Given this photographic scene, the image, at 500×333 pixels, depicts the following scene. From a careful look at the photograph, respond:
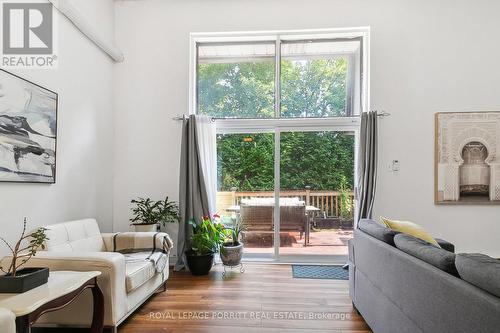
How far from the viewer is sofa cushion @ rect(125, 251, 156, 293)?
94.4 inches

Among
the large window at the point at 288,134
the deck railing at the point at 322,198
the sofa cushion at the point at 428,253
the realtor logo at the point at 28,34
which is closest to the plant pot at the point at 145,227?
the large window at the point at 288,134

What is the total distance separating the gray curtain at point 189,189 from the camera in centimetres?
397

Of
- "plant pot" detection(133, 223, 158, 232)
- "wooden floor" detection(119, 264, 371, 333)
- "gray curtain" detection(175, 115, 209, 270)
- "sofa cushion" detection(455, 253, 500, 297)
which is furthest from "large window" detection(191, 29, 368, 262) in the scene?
"sofa cushion" detection(455, 253, 500, 297)

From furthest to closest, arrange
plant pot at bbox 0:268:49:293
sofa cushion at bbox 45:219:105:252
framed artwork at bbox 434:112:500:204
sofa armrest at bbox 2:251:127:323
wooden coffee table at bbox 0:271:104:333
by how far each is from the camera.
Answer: framed artwork at bbox 434:112:500:204 → sofa cushion at bbox 45:219:105:252 → sofa armrest at bbox 2:251:127:323 → plant pot at bbox 0:268:49:293 → wooden coffee table at bbox 0:271:104:333

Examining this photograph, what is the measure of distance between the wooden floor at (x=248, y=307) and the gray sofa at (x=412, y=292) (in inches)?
11.3

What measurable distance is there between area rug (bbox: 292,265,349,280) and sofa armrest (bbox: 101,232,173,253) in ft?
5.54

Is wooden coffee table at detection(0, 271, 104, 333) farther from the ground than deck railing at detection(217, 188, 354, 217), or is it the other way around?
deck railing at detection(217, 188, 354, 217)

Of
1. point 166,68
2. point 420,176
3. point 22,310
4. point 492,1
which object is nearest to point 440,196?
point 420,176

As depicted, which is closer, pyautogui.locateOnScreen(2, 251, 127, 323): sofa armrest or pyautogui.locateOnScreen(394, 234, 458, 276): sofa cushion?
pyautogui.locateOnScreen(394, 234, 458, 276): sofa cushion

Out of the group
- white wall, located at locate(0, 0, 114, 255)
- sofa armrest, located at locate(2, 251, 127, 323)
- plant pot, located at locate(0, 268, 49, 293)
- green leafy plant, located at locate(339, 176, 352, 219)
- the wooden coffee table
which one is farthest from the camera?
green leafy plant, located at locate(339, 176, 352, 219)

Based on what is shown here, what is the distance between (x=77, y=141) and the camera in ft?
11.1

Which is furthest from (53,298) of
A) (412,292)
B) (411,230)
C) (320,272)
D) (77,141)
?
(320,272)

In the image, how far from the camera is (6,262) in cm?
215

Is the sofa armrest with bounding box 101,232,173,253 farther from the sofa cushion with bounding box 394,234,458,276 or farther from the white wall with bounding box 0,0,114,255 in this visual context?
the sofa cushion with bounding box 394,234,458,276
